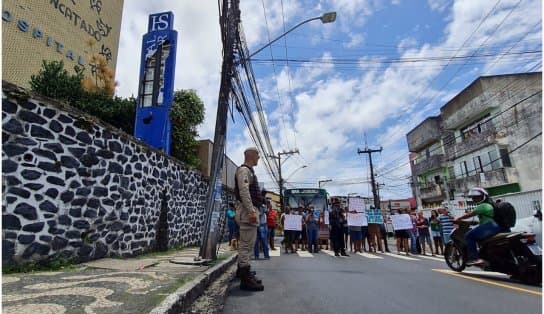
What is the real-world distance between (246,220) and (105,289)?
1.89 m

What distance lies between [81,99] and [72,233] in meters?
7.58

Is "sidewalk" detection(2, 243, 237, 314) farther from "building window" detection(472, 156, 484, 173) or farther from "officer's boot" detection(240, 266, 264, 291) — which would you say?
"building window" detection(472, 156, 484, 173)

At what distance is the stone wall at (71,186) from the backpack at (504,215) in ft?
23.4

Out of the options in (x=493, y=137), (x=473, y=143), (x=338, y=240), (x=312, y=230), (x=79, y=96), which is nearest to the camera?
(x=338, y=240)

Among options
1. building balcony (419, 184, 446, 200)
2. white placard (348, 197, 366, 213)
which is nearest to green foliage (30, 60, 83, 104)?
white placard (348, 197, 366, 213)

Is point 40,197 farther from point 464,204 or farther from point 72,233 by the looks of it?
point 464,204

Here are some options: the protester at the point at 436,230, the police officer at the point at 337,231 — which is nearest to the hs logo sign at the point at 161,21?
the police officer at the point at 337,231

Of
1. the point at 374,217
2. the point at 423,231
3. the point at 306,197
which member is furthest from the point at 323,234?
the point at 423,231

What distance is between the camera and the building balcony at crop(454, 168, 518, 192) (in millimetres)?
21781

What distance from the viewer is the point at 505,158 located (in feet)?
73.4

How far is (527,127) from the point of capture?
21.0 m

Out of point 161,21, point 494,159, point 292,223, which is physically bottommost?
point 292,223

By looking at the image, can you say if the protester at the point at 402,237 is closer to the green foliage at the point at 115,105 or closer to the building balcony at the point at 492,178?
the green foliage at the point at 115,105

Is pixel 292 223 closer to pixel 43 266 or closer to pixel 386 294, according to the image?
pixel 386 294
